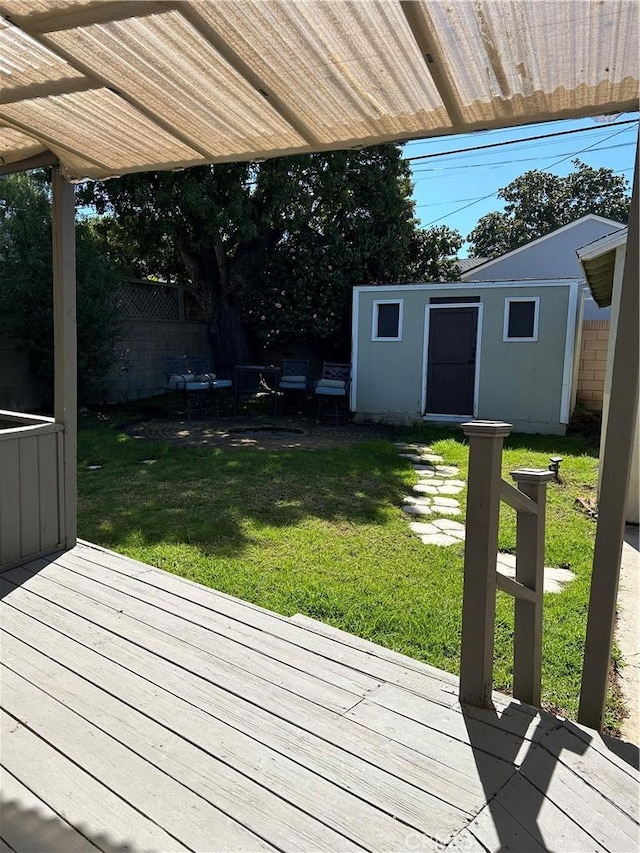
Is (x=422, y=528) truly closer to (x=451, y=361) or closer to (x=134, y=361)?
(x=451, y=361)

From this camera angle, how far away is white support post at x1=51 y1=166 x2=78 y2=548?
2.86 meters

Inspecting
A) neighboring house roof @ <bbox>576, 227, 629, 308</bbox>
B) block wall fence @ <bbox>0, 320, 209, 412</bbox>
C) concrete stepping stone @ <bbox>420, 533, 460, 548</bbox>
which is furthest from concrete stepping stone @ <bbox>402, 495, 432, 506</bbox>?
block wall fence @ <bbox>0, 320, 209, 412</bbox>

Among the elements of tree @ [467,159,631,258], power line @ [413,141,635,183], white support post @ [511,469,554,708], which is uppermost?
tree @ [467,159,631,258]

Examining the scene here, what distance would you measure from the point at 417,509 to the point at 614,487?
2.96 meters

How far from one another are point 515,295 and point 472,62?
23.5ft

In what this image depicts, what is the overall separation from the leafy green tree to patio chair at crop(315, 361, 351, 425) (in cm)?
338

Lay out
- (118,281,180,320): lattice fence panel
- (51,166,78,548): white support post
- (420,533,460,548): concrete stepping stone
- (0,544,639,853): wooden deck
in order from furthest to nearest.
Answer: (118,281,180,320): lattice fence panel
(420,533,460,548): concrete stepping stone
(51,166,78,548): white support post
(0,544,639,853): wooden deck

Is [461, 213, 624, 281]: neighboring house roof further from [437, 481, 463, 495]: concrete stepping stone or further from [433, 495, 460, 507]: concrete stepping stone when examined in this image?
[433, 495, 460, 507]: concrete stepping stone

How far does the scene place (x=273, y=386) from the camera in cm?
996

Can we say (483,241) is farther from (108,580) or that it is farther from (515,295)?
(108,580)

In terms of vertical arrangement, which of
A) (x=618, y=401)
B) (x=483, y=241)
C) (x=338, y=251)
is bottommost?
(x=618, y=401)

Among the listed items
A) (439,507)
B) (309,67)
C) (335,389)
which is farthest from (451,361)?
(309,67)

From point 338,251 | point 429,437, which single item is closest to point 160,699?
point 429,437

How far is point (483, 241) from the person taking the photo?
32000 mm
